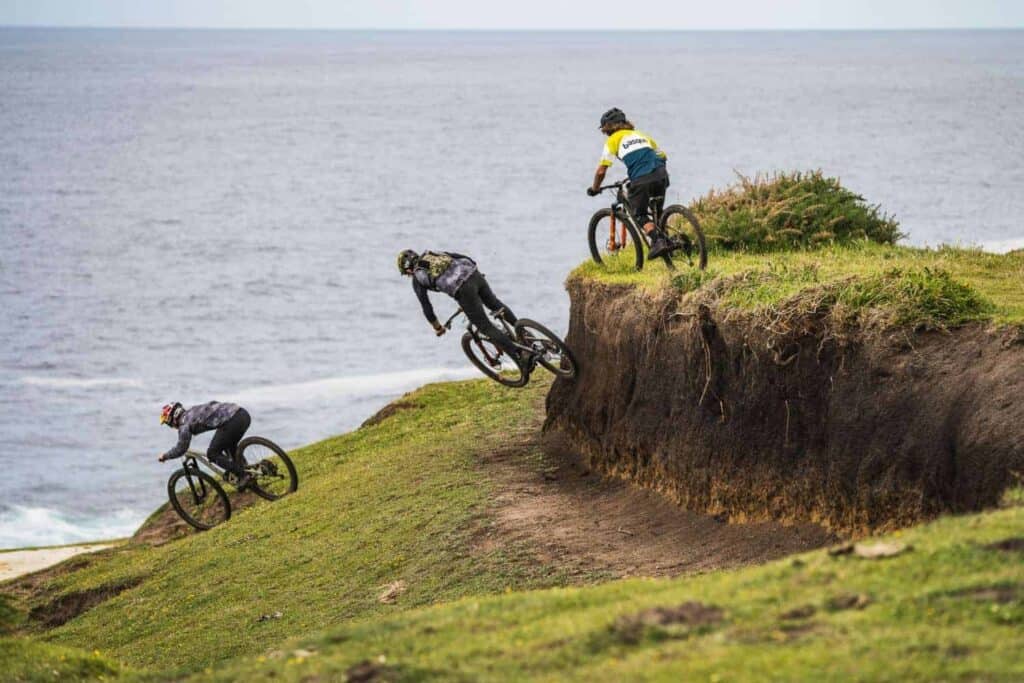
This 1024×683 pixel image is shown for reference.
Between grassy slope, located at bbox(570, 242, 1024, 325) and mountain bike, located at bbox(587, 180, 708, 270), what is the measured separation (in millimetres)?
241

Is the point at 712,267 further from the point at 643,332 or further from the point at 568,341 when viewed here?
the point at 568,341

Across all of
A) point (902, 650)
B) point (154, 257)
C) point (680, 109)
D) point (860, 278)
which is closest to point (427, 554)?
point (860, 278)

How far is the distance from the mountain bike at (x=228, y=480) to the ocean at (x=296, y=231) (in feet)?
59.5

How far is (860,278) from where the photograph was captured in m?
16.8

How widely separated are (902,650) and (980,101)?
182 meters

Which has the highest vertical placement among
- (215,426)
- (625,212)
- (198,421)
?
(625,212)

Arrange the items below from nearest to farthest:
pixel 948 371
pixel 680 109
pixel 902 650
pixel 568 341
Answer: pixel 902 650 < pixel 948 371 < pixel 568 341 < pixel 680 109

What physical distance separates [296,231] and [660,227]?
89304mm

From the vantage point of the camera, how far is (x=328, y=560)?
68.3 feet

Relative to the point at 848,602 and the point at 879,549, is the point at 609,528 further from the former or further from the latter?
the point at 848,602

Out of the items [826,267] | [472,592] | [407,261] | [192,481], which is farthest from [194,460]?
[826,267]

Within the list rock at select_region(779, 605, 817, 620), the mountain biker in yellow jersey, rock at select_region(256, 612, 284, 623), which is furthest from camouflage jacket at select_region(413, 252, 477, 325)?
rock at select_region(779, 605, 817, 620)

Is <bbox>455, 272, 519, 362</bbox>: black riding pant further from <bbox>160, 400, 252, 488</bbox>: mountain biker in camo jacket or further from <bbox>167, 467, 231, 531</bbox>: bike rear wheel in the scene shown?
<bbox>167, 467, 231, 531</bbox>: bike rear wheel

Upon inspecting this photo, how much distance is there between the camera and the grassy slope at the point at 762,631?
367 inches
